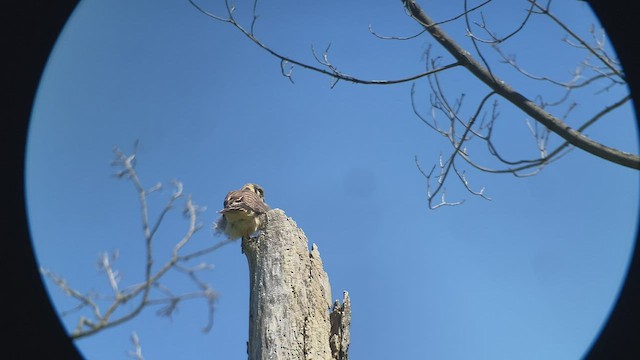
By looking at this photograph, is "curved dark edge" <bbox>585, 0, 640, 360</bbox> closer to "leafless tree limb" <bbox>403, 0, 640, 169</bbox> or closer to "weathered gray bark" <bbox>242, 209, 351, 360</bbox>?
"leafless tree limb" <bbox>403, 0, 640, 169</bbox>

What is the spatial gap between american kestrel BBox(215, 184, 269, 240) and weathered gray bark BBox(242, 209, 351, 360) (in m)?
0.09

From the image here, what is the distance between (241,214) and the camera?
15.0 feet

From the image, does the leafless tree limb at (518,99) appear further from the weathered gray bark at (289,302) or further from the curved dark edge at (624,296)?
the weathered gray bark at (289,302)

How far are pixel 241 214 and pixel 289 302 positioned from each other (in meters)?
0.83

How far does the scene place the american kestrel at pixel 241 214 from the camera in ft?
15.0

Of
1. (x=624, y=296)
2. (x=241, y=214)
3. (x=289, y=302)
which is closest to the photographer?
(x=624, y=296)

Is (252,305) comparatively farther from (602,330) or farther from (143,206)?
(602,330)

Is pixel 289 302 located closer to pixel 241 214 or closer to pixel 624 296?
pixel 241 214

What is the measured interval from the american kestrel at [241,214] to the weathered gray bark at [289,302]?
9cm

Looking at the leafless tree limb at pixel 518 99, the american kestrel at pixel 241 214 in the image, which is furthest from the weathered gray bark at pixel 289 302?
the leafless tree limb at pixel 518 99

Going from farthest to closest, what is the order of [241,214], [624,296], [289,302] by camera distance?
[241,214] → [289,302] → [624,296]

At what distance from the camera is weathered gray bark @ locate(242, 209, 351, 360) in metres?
3.93

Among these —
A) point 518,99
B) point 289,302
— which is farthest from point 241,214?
point 518,99

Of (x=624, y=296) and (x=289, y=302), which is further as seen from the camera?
(x=289, y=302)
